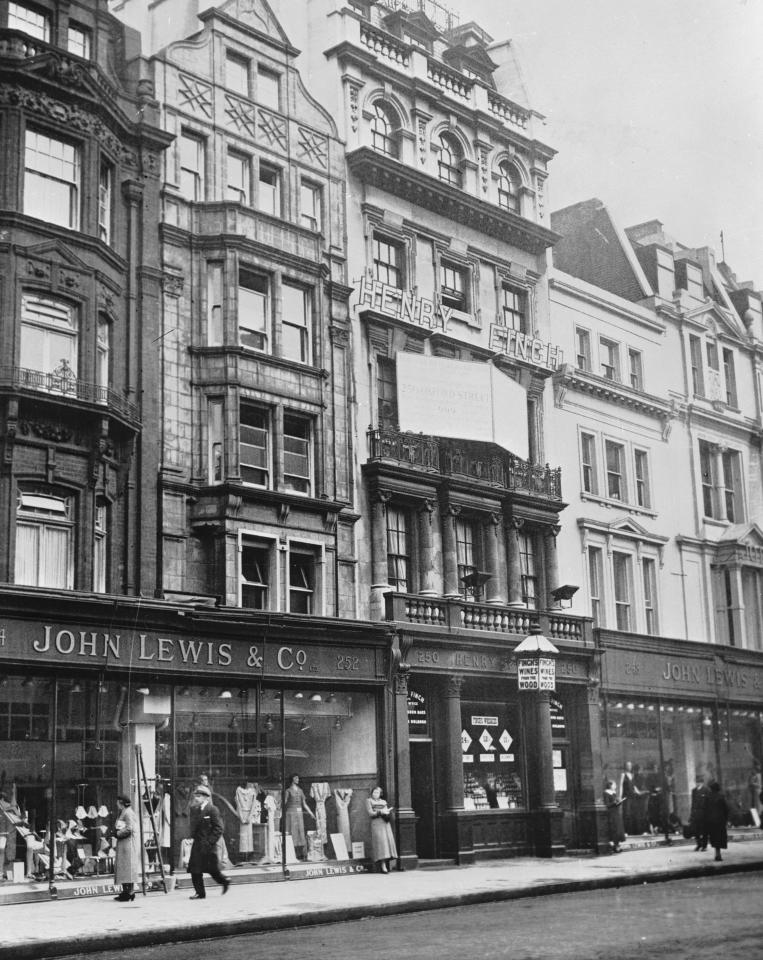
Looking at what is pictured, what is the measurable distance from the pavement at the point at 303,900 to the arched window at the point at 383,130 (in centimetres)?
1849

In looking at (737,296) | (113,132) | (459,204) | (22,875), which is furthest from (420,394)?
(737,296)

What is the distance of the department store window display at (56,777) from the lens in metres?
22.2

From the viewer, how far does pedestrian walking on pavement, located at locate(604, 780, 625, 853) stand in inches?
1333

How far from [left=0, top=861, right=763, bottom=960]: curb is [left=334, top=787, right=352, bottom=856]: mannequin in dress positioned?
6.16m

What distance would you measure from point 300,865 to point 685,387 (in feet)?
78.1

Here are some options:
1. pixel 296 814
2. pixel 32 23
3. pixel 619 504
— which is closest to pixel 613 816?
pixel 619 504

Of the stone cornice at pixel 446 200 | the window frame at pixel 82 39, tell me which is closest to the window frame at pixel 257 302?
the stone cornice at pixel 446 200

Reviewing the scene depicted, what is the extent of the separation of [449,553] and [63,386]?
1207 centimetres

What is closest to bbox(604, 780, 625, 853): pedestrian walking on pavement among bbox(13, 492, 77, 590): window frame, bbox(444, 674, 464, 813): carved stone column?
bbox(444, 674, 464, 813): carved stone column

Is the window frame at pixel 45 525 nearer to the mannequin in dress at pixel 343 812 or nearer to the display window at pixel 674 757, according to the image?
the mannequin in dress at pixel 343 812

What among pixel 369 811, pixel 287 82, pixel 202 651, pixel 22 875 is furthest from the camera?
pixel 287 82

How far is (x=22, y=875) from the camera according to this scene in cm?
2195

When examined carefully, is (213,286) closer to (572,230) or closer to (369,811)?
(369,811)

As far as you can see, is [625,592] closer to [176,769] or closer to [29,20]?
[176,769]
